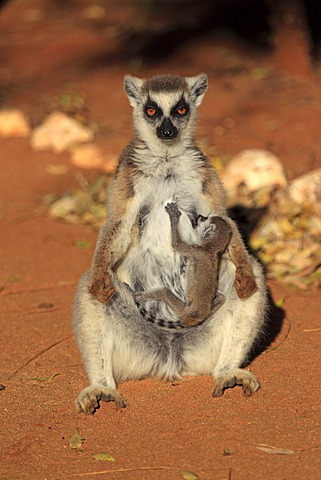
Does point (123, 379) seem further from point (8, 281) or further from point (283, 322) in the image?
point (8, 281)

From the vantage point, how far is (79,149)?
1292cm

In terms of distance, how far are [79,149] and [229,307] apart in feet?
23.4

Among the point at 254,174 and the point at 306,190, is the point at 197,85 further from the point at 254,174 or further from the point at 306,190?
the point at 254,174

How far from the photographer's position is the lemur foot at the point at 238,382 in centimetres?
593

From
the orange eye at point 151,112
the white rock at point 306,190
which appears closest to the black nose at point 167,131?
the orange eye at point 151,112

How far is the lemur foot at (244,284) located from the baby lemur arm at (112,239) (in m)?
0.87

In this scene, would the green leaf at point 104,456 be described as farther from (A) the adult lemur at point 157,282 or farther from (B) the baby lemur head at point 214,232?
(B) the baby lemur head at point 214,232

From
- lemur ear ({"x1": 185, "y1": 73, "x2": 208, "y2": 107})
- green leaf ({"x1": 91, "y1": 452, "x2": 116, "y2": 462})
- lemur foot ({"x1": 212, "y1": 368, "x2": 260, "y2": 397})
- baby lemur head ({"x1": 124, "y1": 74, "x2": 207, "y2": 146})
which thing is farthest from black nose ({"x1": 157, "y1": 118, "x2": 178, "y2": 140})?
green leaf ({"x1": 91, "y1": 452, "x2": 116, "y2": 462})

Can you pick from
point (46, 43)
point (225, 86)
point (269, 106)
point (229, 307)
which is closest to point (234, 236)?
point (229, 307)

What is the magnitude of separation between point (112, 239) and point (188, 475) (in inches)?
82.0

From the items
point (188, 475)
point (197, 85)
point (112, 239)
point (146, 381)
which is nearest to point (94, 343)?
point (146, 381)

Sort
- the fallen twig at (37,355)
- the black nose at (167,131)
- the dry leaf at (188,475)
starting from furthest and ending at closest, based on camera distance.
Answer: the fallen twig at (37,355)
the black nose at (167,131)
the dry leaf at (188,475)

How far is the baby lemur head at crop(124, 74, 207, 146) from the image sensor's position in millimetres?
6645

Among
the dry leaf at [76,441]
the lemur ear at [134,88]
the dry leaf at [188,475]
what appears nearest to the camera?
the dry leaf at [188,475]
